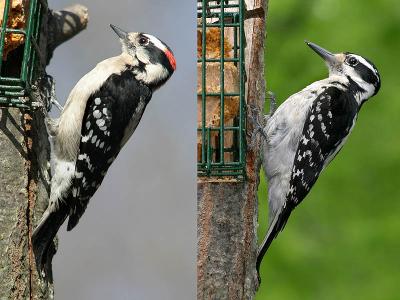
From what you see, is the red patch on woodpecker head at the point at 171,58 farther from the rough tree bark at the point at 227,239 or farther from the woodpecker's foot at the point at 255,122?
the woodpecker's foot at the point at 255,122

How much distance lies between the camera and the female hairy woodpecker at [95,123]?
3.07 m

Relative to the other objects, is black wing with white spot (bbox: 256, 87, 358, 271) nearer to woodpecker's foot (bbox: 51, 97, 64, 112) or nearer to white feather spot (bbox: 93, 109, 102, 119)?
white feather spot (bbox: 93, 109, 102, 119)

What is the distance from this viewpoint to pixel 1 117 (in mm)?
3109

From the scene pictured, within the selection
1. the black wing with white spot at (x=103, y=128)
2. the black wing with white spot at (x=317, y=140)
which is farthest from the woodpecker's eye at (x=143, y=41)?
the black wing with white spot at (x=317, y=140)

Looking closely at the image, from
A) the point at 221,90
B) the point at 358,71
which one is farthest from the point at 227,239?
the point at 358,71

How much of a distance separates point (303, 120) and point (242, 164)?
40.6 inches

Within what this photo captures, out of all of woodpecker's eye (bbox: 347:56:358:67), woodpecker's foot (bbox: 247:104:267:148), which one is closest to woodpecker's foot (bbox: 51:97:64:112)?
woodpecker's foot (bbox: 247:104:267:148)

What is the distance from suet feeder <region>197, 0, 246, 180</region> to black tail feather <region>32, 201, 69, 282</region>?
2.23ft

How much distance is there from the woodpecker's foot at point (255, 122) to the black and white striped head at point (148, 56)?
1.70 feet

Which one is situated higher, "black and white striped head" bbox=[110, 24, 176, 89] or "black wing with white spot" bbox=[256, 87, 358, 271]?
"black and white striped head" bbox=[110, 24, 176, 89]

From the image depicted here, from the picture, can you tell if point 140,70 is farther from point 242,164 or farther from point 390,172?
point 390,172

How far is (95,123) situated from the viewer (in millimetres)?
3480

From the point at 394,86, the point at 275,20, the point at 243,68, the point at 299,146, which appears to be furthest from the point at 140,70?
the point at 394,86

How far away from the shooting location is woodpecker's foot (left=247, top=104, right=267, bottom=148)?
3795mm
